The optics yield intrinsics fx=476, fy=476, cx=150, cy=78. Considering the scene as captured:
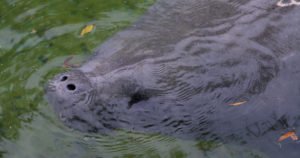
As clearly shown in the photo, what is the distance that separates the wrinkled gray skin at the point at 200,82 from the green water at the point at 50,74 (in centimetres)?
Answer: 26

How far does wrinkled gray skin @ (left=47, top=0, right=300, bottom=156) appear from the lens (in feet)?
12.1

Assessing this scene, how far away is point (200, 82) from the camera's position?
12.4 ft

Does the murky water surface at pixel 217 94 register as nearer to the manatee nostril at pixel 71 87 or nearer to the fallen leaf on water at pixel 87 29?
the manatee nostril at pixel 71 87

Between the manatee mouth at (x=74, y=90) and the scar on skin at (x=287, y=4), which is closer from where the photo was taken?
the manatee mouth at (x=74, y=90)

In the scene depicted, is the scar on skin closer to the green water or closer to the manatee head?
the green water

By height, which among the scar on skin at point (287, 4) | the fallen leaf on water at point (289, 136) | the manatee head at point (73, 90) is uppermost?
the scar on skin at point (287, 4)

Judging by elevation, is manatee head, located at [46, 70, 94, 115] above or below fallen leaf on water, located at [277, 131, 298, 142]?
above

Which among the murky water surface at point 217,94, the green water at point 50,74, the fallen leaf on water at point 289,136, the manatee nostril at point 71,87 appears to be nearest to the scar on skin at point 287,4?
the murky water surface at point 217,94

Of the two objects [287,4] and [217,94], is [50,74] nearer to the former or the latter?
[217,94]

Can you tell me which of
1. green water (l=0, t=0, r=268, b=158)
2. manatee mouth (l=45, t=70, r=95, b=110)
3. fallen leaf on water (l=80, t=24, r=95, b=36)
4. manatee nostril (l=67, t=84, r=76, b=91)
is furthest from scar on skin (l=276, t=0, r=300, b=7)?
fallen leaf on water (l=80, t=24, r=95, b=36)

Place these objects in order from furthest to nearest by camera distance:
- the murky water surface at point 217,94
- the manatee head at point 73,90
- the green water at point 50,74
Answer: the green water at point 50,74
the murky water surface at point 217,94
the manatee head at point 73,90

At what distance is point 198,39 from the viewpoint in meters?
3.88

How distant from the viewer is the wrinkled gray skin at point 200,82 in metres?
3.69

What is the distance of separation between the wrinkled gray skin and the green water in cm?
26
